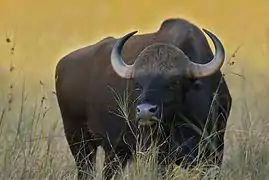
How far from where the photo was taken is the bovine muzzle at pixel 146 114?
632 cm

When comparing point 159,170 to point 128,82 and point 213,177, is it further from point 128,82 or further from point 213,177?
point 128,82

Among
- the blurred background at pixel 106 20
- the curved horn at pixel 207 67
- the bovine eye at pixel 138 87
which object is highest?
the blurred background at pixel 106 20

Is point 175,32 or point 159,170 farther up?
point 175,32

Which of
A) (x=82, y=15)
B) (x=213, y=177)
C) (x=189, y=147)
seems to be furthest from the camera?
(x=82, y=15)

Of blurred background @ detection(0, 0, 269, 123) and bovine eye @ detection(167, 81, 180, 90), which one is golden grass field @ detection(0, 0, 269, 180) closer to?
blurred background @ detection(0, 0, 269, 123)

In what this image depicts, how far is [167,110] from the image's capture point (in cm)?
665

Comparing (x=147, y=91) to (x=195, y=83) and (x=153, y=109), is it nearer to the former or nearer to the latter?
(x=153, y=109)

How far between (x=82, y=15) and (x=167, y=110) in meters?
8.88

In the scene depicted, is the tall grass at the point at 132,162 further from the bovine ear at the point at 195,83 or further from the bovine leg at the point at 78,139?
the bovine leg at the point at 78,139

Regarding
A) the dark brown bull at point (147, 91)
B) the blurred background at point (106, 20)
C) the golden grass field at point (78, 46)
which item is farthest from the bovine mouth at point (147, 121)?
the blurred background at point (106, 20)

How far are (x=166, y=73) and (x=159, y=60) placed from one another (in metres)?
0.13

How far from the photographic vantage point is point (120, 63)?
7168mm

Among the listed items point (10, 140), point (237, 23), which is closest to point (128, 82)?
point (10, 140)

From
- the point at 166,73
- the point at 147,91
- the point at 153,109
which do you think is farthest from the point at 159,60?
the point at 153,109
